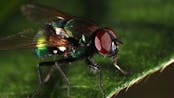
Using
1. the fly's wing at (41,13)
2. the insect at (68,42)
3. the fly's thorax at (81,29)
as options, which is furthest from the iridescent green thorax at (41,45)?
the fly's wing at (41,13)

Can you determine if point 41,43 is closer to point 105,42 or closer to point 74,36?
point 74,36

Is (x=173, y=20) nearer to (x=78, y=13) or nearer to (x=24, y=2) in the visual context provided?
(x=78, y=13)

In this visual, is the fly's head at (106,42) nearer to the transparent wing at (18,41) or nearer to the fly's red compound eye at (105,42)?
the fly's red compound eye at (105,42)

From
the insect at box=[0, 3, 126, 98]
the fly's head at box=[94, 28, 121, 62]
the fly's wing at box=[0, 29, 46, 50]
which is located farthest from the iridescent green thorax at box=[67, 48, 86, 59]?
the fly's wing at box=[0, 29, 46, 50]

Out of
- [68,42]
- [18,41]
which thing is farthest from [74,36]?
[18,41]

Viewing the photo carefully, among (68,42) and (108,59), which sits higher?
(68,42)

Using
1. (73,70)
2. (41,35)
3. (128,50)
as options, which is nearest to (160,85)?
(128,50)
